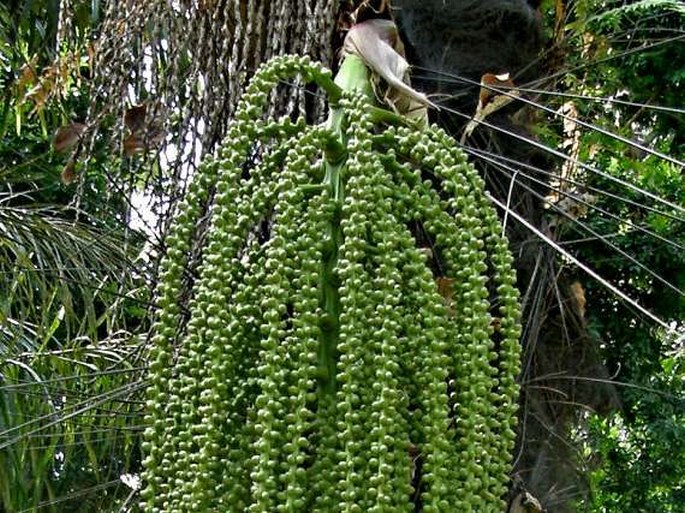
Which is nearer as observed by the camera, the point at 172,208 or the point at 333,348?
the point at 333,348

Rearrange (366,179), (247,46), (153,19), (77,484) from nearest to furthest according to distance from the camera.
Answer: (366,179) < (247,46) < (153,19) < (77,484)

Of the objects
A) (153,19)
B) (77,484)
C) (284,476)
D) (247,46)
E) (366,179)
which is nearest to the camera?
(284,476)

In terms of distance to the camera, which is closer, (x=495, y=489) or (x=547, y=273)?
(x=495, y=489)

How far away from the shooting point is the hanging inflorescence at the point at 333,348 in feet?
2.88

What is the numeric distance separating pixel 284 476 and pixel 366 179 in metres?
0.28

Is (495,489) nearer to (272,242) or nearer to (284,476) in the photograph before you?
(284,476)

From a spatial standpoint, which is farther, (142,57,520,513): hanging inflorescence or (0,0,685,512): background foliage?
(0,0,685,512): background foliage

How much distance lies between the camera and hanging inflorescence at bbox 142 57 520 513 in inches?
34.5

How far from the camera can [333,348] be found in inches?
38.5

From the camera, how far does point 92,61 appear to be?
5.19 ft

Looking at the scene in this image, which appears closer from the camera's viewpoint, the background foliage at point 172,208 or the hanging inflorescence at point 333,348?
the hanging inflorescence at point 333,348

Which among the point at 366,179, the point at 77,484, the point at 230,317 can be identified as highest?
the point at 366,179

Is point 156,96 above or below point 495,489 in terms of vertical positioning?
above

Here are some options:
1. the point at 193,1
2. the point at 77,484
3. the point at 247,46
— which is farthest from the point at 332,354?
the point at 77,484
